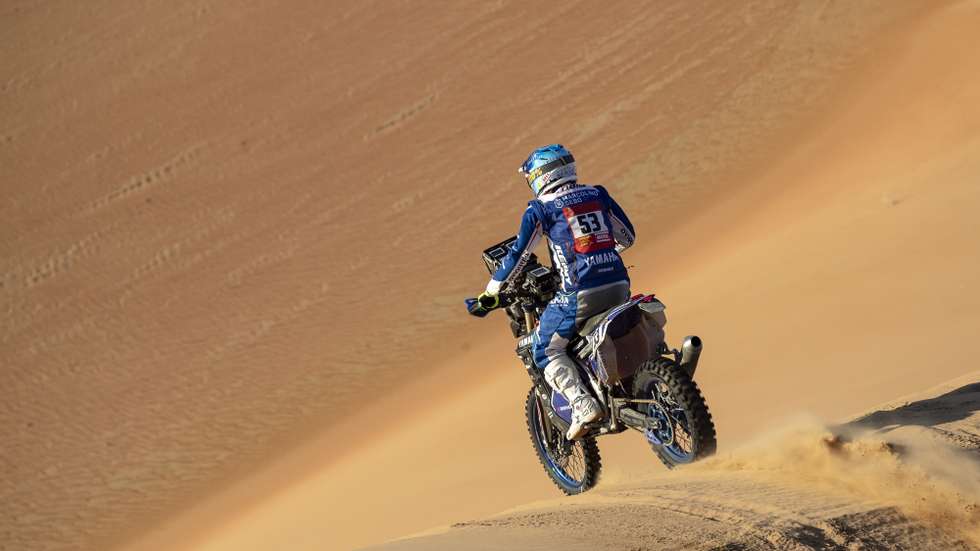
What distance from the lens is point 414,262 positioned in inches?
651

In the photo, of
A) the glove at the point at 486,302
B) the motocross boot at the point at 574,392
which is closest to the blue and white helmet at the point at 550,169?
the glove at the point at 486,302

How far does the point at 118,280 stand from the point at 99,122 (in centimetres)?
796

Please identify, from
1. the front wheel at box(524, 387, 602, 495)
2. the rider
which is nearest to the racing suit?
the rider

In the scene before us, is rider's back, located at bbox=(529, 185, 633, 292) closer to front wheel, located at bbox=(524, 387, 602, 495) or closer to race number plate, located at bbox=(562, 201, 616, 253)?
race number plate, located at bbox=(562, 201, 616, 253)

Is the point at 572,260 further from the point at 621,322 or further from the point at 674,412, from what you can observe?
the point at 674,412

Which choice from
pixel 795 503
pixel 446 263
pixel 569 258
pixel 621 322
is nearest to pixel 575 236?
pixel 569 258

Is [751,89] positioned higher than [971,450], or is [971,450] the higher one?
[751,89]

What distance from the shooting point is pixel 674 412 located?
5.96 metres

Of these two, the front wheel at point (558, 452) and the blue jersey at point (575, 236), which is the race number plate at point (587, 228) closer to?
the blue jersey at point (575, 236)

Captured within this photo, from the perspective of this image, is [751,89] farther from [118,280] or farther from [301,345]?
[118,280]

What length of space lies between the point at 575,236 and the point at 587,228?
7 cm

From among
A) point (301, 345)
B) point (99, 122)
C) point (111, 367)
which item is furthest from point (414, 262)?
point (99, 122)

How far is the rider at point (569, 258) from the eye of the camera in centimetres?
632

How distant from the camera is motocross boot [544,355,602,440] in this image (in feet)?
21.0
